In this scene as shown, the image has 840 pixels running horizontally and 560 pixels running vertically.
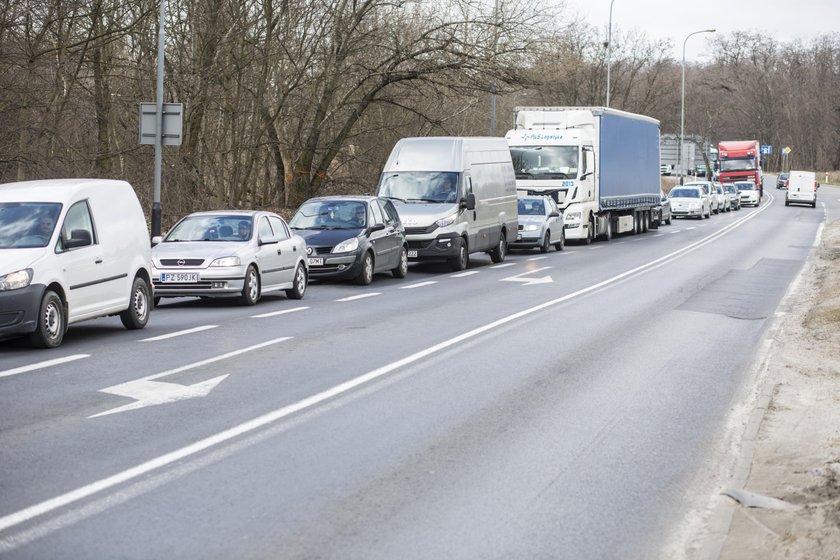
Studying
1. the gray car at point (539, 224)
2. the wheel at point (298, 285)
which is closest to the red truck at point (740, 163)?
the gray car at point (539, 224)

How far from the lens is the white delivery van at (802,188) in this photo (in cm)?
8025

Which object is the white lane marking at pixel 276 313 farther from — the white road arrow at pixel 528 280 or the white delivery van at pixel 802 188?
the white delivery van at pixel 802 188

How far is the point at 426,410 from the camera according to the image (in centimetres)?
935

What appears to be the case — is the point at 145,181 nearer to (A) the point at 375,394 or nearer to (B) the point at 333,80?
(B) the point at 333,80

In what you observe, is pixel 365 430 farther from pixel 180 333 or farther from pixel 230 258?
pixel 230 258

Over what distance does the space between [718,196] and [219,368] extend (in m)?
64.9

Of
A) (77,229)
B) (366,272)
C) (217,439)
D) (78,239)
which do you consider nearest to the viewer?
(217,439)

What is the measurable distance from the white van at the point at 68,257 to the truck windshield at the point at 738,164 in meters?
75.6

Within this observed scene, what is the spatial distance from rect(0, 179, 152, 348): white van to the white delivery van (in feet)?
234

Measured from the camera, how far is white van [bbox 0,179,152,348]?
12.3 meters

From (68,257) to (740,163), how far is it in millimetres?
77783

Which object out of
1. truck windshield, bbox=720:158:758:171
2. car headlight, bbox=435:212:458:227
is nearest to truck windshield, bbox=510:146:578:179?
car headlight, bbox=435:212:458:227

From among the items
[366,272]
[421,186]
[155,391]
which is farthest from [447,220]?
[155,391]

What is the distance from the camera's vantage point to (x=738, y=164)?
86062 millimetres
